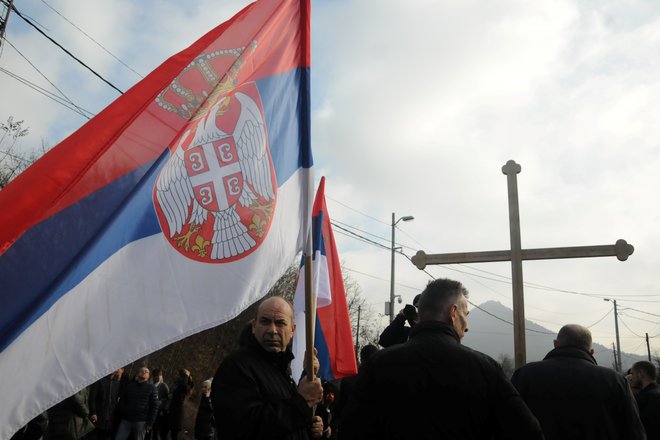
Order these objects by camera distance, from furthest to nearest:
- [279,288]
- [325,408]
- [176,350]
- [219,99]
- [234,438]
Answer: [279,288] < [176,350] < [325,408] < [219,99] < [234,438]

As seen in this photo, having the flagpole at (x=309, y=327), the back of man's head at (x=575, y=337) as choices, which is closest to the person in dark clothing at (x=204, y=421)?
the back of man's head at (x=575, y=337)

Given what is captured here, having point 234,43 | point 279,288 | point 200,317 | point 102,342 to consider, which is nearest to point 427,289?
point 200,317

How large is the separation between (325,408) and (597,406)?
329cm

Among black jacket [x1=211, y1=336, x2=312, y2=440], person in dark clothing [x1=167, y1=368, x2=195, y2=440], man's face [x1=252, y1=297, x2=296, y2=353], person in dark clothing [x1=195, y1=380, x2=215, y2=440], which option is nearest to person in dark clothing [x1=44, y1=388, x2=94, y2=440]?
person in dark clothing [x1=195, y1=380, x2=215, y2=440]

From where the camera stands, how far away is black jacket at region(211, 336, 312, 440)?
8.97 ft

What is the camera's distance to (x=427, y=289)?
2.98 m

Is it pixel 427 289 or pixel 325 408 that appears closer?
pixel 427 289

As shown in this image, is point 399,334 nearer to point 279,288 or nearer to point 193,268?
point 193,268

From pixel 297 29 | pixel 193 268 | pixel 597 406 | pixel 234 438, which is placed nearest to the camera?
pixel 234 438

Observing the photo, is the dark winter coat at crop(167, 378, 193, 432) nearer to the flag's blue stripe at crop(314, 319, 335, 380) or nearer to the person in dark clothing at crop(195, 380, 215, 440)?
the person in dark clothing at crop(195, 380, 215, 440)

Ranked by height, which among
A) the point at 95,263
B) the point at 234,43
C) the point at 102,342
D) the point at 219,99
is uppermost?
the point at 234,43

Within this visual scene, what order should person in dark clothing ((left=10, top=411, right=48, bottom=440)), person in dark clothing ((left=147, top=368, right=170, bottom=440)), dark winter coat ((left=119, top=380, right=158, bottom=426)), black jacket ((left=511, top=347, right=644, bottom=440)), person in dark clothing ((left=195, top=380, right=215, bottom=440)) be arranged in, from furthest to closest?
person in dark clothing ((left=147, top=368, right=170, bottom=440)) → dark winter coat ((left=119, top=380, right=158, bottom=426)) → person in dark clothing ((left=195, top=380, right=215, bottom=440)) → person in dark clothing ((left=10, top=411, right=48, bottom=440)) → black jacket ((left=511, top=347, right=644, bottom=440))

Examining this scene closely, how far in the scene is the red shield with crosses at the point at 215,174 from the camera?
3076mm

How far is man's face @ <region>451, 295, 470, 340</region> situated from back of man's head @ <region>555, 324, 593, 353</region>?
2121 mm
